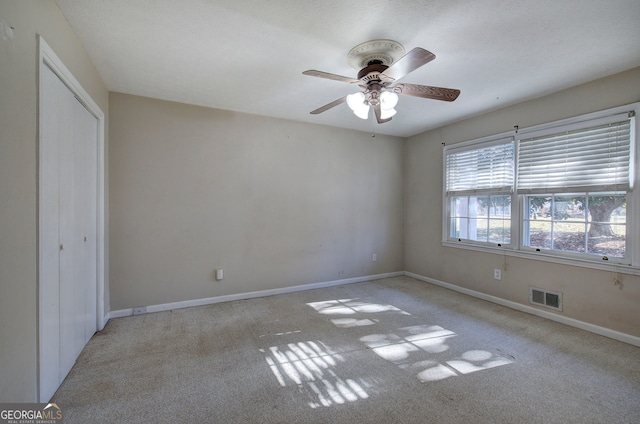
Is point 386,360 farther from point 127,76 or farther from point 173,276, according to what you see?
point 127,76

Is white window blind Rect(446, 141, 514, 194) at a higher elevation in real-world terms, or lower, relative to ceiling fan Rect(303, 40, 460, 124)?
lower

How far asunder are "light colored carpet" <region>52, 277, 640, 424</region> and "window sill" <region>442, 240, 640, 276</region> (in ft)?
2.19

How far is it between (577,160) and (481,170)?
1045 mm

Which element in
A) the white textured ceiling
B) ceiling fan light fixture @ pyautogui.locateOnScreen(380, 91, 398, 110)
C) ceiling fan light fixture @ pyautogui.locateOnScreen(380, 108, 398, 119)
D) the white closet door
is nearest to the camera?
the white closet door

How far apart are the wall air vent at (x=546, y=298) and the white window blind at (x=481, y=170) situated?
48.8 inches

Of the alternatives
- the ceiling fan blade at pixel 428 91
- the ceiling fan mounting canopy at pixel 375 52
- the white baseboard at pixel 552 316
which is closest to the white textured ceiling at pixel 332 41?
the ceiling fan mounting canopy at pixel 375 52

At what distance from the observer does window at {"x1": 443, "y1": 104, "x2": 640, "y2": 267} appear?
104 inches

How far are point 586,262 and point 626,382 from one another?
1218mm

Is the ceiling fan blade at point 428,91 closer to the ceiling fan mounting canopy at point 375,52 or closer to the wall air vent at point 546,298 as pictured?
the ceiling fan mounting canopy at point 375,52

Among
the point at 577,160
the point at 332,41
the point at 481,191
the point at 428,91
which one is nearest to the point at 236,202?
the point at 332,41

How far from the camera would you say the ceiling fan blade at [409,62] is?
5.63 ft

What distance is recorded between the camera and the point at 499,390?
192 centimetres

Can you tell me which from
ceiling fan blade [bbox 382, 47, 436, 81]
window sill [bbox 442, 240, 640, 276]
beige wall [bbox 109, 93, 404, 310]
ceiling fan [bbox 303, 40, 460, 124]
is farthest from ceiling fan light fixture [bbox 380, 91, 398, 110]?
window sill [bbox 442, 240, 640, 276]

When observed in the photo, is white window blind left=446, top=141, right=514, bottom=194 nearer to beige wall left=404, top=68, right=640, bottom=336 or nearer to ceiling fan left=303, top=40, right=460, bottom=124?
beige wall left=404, top=68, right=640, bottom=336
